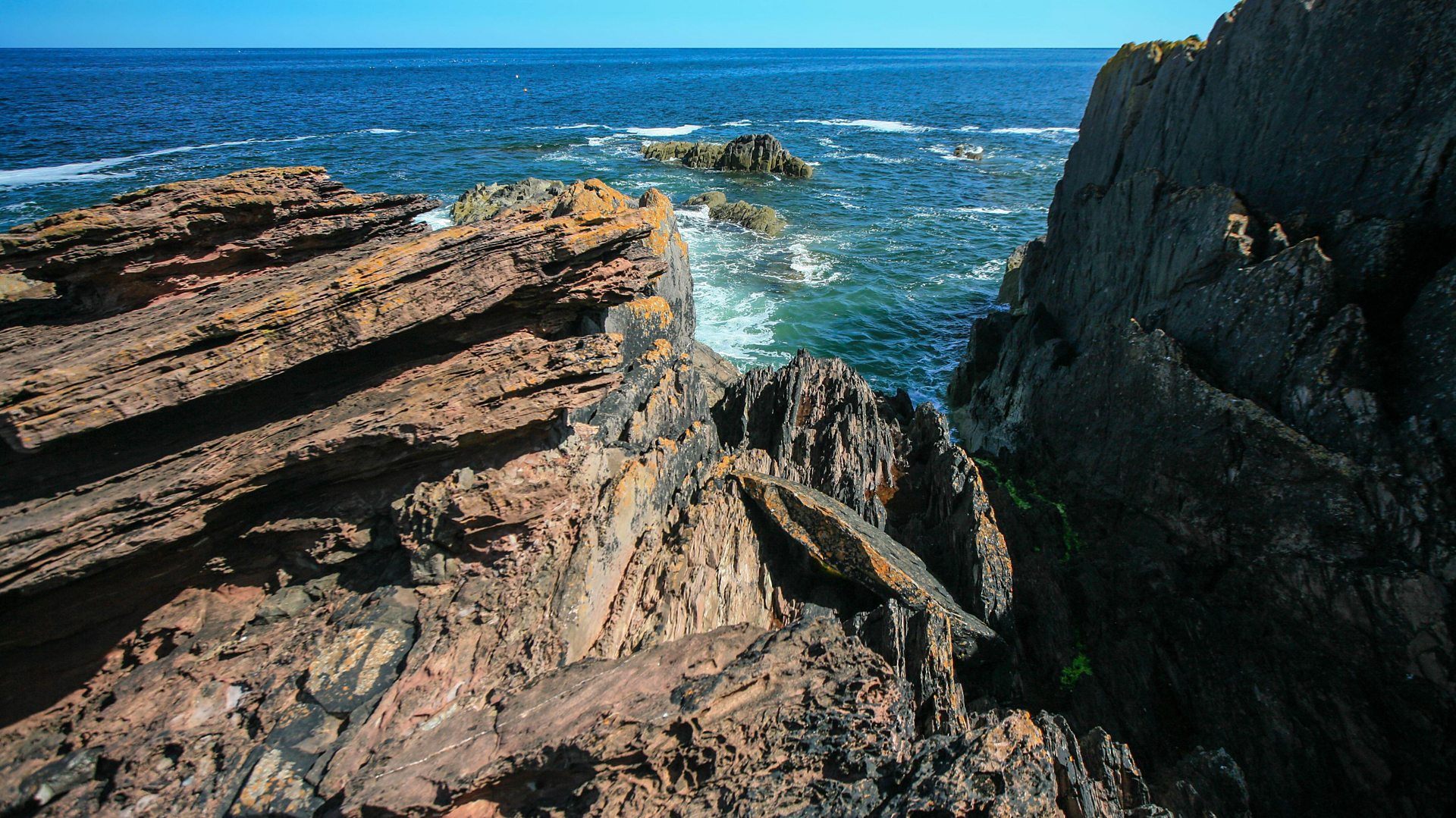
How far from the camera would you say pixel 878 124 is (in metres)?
82.6

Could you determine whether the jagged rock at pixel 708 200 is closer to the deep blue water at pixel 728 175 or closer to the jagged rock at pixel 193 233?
the deep blue water at pixel 728 175

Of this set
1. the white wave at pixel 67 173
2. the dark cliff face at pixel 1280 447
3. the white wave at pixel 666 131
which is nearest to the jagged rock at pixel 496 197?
the dark cliff face at pixel 1280 447

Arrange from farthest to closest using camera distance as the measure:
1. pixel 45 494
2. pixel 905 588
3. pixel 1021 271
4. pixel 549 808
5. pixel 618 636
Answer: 1. pixel 1021 271
2. pixel 905 588
3. pixel 618 636
4. pixel 45 494
5. pixel 549 808

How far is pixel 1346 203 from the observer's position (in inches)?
423

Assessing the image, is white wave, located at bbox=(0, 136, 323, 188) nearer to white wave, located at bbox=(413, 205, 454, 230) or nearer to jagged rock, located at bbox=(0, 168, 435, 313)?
white wave, located at bbox=(413, 205, 454, 230)

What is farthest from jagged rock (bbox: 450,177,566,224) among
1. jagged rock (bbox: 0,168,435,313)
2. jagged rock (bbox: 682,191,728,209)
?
jagged rock (bbox: 0,168,435,313)

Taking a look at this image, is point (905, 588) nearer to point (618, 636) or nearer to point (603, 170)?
point (618, 636)

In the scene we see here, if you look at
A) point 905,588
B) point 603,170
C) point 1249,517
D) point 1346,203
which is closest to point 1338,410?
point 1249,517

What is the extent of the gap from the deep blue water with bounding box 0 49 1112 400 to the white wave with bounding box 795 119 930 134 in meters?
0.64

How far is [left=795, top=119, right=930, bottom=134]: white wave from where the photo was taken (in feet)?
254

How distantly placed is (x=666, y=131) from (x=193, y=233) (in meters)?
72.7

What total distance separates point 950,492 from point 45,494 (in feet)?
38.2

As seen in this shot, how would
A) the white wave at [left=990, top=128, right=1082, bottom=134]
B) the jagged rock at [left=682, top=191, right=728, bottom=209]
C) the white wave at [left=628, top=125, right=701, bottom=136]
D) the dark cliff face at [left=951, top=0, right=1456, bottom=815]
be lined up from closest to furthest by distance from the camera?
the dark cliff face at [left=951, top=0, right=1456, bottom=815]
the jagged rock at [left=682, top=191, right=728, bottom=209]
the white wave at [left=628, top=125, right=701, bottom=136]
the white wave at [left=990, top=128, right=1082, bottom=134]

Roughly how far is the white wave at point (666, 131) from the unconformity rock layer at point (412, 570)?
68389 mm
